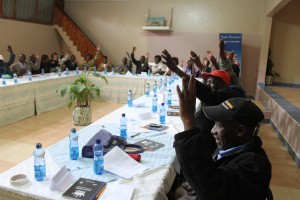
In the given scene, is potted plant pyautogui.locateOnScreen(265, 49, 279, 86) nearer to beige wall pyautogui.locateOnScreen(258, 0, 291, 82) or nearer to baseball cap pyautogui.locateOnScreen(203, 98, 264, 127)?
beige wall pyautogui.locateOnScreen(258, 0, 291, 82)

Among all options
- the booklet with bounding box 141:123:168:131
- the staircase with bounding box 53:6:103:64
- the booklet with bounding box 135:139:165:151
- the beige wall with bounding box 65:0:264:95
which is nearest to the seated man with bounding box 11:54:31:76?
the staircase with bounding box 53:6:103:64

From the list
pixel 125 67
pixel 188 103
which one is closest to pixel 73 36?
pixel 125 67

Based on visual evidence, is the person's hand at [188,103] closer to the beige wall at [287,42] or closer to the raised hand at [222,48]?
the raised hand at [222,48]

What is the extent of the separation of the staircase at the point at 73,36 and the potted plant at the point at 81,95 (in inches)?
221

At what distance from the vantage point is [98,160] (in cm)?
143

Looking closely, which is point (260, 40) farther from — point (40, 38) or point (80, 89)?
point (40, 38)

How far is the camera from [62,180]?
50.6 inches

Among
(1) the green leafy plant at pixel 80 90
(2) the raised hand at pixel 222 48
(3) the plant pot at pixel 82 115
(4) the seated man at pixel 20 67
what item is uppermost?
(2) the raised hand at pixel 222 48

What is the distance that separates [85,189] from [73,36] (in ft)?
29.2

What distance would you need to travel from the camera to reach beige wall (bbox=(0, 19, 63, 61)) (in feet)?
25.5

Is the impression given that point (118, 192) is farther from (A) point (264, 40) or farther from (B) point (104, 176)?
(A) point (264, 40)

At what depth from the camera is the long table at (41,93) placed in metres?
4.35

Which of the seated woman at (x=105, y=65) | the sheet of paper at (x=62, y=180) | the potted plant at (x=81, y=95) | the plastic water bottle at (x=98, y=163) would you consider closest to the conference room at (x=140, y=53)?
the seated woman at (x=105, y=65)

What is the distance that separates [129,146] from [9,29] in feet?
25.4
